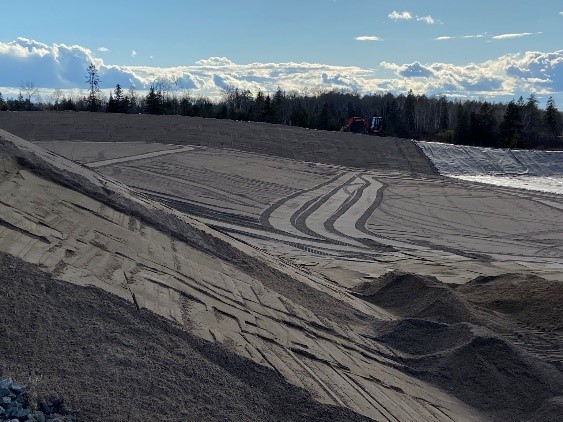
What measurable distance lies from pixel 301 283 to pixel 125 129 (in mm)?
29805

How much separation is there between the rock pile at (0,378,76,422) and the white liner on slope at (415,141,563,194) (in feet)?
112

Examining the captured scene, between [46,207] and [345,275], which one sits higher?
[46,207]

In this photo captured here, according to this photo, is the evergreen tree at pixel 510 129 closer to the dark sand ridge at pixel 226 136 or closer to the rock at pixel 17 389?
the dark sand ridge at pixel 226 136

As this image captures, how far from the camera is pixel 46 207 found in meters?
8.85

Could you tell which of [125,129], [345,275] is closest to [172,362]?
[345,275]

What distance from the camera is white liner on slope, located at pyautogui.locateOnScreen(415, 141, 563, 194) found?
3847cm

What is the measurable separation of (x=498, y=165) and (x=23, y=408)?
130ft

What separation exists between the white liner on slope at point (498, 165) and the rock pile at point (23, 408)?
34097mm

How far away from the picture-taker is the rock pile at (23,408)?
5031 mm

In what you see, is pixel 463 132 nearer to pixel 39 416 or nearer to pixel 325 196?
pixel 325 196

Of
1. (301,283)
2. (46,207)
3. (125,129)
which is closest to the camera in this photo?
(46,207)

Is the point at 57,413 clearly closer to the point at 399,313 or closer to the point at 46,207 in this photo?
the point at 46,207

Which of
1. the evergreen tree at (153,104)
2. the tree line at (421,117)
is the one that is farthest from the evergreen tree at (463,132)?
the evergreen tree at (153,104)

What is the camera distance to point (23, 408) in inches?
203
